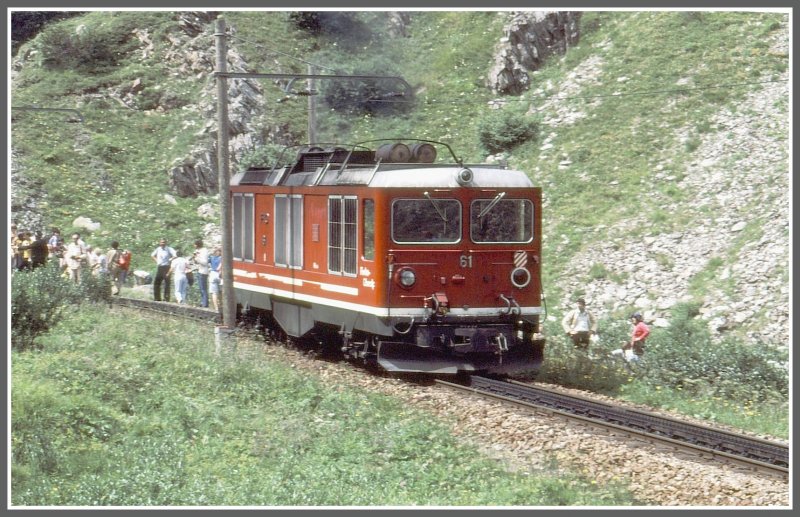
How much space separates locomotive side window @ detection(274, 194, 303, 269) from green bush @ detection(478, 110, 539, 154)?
18993 mm

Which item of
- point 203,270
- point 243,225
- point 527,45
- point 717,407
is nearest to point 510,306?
point 717,407

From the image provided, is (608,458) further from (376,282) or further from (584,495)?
(376,282)

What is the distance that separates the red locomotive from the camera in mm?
16859

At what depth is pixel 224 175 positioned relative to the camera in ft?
61.5

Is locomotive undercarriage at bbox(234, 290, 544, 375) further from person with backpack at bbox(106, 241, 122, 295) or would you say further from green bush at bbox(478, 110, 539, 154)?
green bush at bbox(478, 110, 539, 154)

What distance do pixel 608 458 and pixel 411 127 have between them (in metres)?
29.7

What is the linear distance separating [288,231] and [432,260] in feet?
12.7

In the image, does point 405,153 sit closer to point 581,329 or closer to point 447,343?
point 447,343

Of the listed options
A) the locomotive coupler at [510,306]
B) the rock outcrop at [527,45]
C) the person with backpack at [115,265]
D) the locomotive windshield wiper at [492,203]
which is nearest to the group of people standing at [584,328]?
the locomotive coupler at [510,306]

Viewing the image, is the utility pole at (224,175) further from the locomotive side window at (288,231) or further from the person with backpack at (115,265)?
the person with backpack at (115,265)

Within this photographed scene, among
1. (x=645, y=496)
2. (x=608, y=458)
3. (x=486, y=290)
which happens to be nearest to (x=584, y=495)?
(x=645, y=496)

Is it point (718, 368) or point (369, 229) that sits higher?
point (369, 229)

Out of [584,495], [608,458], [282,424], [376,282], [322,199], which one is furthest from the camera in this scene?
[322,199]

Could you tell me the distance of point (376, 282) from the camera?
55.4ft
